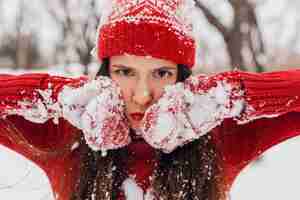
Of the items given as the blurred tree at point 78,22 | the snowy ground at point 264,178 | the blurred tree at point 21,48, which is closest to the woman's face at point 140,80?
the snowy ground at point 264,178

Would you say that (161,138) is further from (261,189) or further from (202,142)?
(261,189)

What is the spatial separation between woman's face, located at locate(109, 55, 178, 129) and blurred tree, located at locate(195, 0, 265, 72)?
99.6 inches

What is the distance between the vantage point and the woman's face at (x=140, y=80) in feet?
4.08

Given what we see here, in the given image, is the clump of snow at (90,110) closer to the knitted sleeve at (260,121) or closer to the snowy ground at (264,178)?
the knitted sleeve at (260,121)

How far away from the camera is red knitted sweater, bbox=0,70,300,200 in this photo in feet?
4.24

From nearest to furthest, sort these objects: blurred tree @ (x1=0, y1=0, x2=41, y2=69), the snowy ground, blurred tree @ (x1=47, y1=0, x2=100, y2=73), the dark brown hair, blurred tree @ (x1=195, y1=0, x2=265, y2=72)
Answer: the dark brown hair < the snowy ground < blurred tree @ (x1=195, y1=0, x2=265, y2=72) < blurred tree @ (x1=47, y1=0, x2=100, y2=73) < blurred tree @ (x1=0, y1=0, x2=41, y2=69)

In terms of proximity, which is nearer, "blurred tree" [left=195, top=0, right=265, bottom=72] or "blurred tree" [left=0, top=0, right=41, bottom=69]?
"blurred tree" [left=195, top=0, right=265, bottom=72]

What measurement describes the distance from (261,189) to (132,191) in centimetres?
236

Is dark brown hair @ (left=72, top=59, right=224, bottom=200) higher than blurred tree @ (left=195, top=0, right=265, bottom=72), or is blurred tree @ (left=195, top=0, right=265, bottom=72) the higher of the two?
blurred tree @ (left=195, top=0, right=265, bottom=72)

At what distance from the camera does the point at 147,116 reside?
4.03 ft

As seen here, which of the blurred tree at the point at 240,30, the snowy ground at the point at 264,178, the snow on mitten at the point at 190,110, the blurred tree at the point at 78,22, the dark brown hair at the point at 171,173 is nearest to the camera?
the snow on mitten at the point at 190,110

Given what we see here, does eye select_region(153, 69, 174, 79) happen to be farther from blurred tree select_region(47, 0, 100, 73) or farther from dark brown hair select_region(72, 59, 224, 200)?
blurred tree select_region(47, 0, 100, 73)

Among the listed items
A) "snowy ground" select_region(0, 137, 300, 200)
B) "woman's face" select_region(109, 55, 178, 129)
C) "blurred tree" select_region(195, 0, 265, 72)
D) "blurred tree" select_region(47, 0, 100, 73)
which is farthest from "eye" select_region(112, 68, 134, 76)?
"blurred tree" select_region(47, 0, 100, 73)

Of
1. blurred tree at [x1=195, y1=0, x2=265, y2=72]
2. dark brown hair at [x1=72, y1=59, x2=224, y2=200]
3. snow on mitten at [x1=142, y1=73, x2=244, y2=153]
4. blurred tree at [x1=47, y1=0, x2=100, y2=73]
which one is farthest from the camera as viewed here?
blurred tree at [x1=47, y1=0, x2=100, y2=73]
